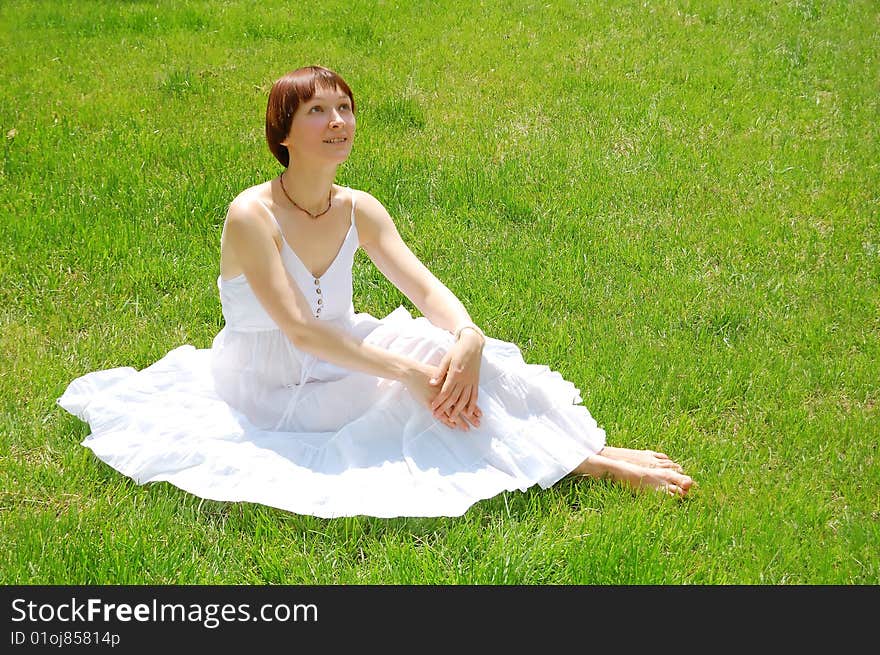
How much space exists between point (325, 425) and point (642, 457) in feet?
4.46

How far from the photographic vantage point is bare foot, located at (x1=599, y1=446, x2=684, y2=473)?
4.29 metres

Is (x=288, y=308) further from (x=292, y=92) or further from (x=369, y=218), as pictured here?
(x=292, y=92)

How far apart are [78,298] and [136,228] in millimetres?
923

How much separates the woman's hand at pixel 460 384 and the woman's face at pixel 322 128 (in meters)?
0.90

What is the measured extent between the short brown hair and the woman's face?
20 millimetres

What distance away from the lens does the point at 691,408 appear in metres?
4.99

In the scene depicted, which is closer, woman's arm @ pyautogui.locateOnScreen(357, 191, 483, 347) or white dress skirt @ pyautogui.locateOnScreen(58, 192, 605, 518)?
white dress skirt @ pyautogui.locateOnScreen(58, 192, 605, 518)

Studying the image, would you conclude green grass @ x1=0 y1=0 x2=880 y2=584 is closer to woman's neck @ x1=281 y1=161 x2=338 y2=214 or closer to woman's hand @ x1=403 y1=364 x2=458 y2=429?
woman's hand @ x1=403 y1=364 x2=458 y2=429

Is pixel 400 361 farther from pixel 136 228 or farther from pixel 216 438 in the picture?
pixel 136 228

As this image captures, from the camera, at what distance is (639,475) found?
4148 millimetres

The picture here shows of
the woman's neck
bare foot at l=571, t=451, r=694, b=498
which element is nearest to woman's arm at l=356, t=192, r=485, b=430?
the woman's neck

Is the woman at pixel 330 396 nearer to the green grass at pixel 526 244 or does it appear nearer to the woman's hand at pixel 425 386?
the woman's hand at pixel 425 386

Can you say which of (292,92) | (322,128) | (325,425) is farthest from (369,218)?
Answer: (325,425)

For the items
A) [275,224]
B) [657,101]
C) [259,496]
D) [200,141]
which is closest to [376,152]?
[200,141]
